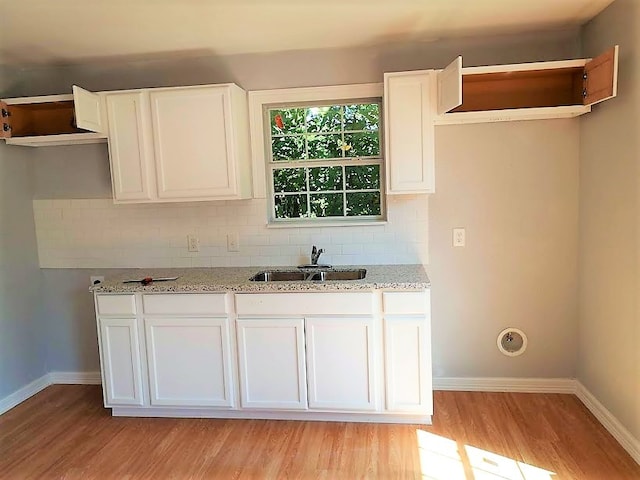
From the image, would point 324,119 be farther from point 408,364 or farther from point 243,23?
point 408,364

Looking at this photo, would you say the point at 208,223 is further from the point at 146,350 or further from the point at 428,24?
the point at 428,24

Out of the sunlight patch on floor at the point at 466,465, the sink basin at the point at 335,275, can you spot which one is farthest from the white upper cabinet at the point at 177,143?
the sunlight patch on floor at the point at 466,465

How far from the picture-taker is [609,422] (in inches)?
101

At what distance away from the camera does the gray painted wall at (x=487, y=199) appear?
9.66 ft

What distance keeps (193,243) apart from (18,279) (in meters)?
1.26

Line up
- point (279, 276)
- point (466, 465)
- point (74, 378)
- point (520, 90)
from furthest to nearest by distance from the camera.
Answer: point (74, 378)
point (279, 276)
point (520, 90)
point (466, 465)

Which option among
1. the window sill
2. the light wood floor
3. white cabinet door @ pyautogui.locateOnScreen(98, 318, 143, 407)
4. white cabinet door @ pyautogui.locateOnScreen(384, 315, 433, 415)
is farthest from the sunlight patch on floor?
white cabinet door @ pyautogui.locateOnScreen(98, 318, 143, 407)

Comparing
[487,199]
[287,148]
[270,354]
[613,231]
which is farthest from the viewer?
[287,148]

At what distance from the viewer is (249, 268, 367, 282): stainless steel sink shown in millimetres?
3066

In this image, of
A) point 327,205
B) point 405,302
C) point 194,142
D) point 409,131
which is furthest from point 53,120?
point 405,302

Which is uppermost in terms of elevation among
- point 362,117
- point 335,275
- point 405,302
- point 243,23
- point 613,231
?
point 243,23

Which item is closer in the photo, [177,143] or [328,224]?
[177,143]

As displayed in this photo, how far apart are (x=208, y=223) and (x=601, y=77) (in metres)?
2.52

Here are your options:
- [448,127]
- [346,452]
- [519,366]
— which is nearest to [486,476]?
[346,452]
